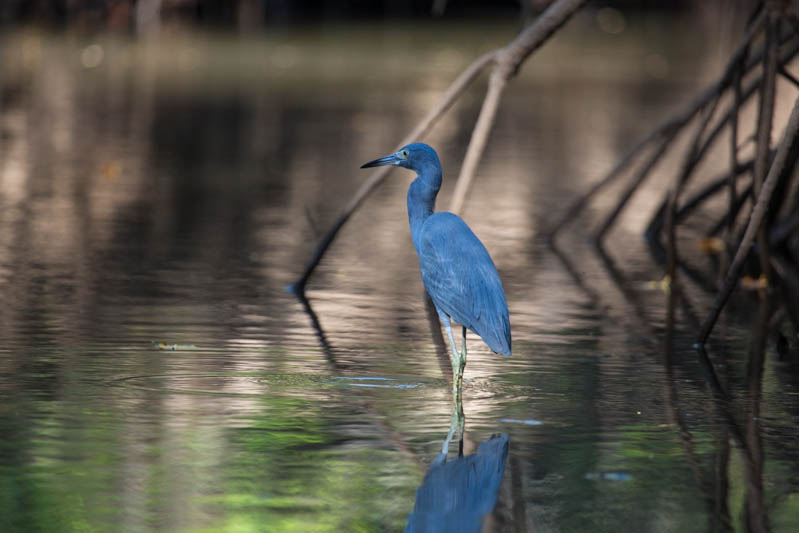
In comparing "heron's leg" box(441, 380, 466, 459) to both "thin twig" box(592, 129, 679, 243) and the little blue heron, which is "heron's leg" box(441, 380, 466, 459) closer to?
the little blue heron

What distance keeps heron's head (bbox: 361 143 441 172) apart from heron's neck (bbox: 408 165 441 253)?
0.11ft

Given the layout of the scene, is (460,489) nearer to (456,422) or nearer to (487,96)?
(456,422)

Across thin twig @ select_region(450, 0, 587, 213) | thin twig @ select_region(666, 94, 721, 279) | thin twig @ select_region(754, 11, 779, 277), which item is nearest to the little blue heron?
thin twig @ select_region(450, 0, 587, 213)

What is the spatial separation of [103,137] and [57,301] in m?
8.63

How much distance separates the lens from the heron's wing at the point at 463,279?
22.5 ft

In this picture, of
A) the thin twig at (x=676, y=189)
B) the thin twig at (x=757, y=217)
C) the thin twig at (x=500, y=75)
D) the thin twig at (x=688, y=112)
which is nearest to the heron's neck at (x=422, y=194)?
the thin twig at (x=757, y=217)

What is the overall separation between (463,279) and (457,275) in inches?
1.6

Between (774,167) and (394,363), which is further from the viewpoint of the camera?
(774,167)

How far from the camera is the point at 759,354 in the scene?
8383 mm

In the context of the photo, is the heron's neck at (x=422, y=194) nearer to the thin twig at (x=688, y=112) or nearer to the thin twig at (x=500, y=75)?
the thin twig at (x=500, y=75)

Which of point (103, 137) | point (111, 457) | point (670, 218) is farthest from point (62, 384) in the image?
point (103, 137)

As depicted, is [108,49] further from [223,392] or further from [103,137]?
[223,392]

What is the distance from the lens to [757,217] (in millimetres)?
8375

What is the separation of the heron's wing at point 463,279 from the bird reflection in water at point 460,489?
23.1 inches
